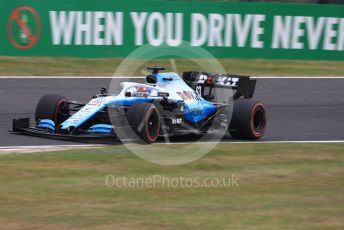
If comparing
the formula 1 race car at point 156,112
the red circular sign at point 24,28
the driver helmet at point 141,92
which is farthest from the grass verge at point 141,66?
the driver helmet at point 141,92

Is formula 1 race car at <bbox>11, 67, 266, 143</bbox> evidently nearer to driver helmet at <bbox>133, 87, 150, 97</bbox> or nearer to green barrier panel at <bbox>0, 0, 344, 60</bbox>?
driver helmet at <bbox>133, 87, 150, 97</bbox>

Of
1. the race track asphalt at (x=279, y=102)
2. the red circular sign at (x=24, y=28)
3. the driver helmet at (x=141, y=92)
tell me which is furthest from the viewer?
the red circular sign at (x=24, y=28)

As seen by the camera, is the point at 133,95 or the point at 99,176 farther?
the point at 133,95

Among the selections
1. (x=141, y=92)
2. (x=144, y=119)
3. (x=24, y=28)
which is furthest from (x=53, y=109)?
(x=24, y=28)

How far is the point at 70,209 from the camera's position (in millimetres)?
7184

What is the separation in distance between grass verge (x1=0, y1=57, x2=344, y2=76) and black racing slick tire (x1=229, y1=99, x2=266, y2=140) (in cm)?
550

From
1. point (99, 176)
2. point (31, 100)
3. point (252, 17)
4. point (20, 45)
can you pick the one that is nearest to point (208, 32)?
point (252, 17)

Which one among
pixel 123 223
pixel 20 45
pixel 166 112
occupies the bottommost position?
pixel 123 223

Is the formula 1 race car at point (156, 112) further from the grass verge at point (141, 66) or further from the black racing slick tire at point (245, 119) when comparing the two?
the grass verge at point (141, 66)

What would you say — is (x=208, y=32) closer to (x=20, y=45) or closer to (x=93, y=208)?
(x=20, y=45)

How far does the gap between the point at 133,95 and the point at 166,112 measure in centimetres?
55

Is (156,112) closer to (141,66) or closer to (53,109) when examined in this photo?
(53,109)

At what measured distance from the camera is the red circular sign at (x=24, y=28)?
18.1m

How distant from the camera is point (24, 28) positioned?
18188mm
